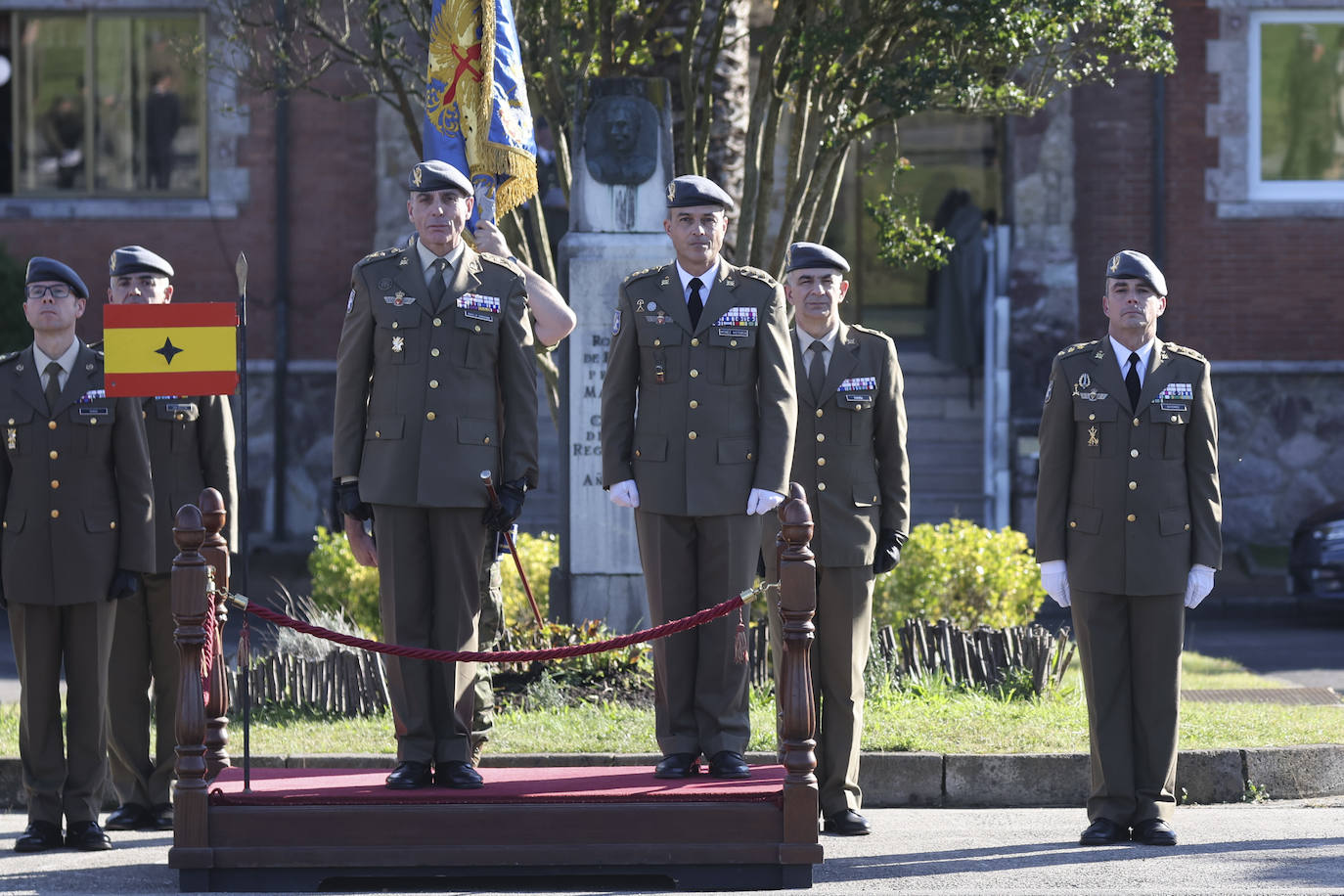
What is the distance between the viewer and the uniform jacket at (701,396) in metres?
6.99

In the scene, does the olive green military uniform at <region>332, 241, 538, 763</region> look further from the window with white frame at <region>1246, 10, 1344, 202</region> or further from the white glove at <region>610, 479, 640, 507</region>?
the window with white frame at <region>1246, 10, 1344, 202</region>

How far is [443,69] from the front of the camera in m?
9.81

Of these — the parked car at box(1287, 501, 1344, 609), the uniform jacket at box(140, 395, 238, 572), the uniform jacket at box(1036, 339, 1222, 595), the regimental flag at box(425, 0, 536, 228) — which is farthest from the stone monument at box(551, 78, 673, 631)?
the parked car at box(1287, 501, 1344, 609)

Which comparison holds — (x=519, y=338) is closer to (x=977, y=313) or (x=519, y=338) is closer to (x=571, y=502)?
(x=571, y=502)

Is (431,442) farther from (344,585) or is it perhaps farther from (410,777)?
(344,585)

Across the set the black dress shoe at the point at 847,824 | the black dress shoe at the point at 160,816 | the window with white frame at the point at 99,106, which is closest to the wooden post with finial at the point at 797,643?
the black dress shoe at the point at 847,824

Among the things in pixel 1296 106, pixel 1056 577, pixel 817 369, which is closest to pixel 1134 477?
pixel 1056 577

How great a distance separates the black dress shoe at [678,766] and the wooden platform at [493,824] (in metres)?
0.35

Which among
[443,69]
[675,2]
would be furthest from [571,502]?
[675,2]

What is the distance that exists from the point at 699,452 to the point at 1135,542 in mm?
1677

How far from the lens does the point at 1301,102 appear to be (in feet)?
67.8

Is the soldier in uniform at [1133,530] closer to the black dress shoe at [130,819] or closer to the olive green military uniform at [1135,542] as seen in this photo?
the olive green military uniform at [1135,542]

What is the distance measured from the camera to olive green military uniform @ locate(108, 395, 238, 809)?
784 centimetres

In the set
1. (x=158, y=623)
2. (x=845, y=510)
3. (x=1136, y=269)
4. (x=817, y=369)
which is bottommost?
(x=158, y=623)
